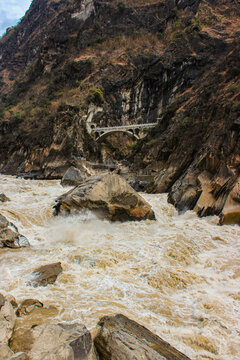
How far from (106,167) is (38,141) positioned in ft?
33.7

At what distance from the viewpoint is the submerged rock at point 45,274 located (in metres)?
5.41

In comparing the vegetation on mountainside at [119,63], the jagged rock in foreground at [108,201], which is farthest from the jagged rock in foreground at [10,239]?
the vegetation on mountainside at [119,63]

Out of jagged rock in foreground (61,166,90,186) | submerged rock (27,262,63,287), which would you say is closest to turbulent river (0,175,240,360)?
submerged rock (27,262,63,287)

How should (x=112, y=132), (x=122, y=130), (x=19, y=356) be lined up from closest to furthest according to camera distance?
(x=19, y=356) → (x=122, y=130) → (x=112, y=132)

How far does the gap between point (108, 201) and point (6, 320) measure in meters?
7.41

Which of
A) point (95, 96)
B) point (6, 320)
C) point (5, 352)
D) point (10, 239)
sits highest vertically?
point (95, 96)

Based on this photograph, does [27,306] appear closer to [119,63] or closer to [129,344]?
[129,344]

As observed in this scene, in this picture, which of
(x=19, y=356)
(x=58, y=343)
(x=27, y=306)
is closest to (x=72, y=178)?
(x=27, y=306)

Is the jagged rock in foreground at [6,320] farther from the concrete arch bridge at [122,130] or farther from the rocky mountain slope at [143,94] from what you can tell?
the concrete arch bridge at [122,130]

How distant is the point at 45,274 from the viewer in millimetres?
5691

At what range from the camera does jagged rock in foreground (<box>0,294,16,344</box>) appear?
11.1 feet

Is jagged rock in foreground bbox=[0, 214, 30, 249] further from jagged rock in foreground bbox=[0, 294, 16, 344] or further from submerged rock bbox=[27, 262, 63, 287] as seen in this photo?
jagged rock in foreground bbox=[0, 294, 16, 344]

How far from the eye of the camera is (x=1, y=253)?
7012 mm

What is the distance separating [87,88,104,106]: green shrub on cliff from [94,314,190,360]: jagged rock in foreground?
38591 millimetres
